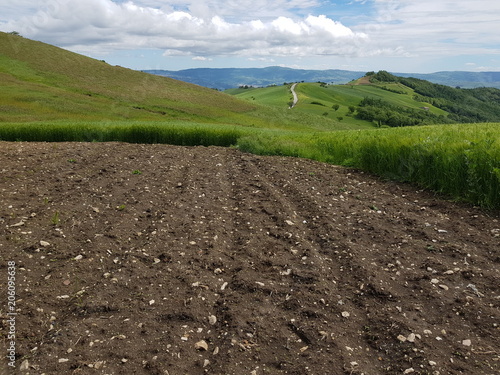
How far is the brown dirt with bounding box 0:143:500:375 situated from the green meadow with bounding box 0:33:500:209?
1175mm

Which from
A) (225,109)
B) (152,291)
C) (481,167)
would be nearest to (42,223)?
(152,291)

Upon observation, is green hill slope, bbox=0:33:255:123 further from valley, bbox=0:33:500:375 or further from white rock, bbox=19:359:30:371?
white rock, bbox=19:359:30:371

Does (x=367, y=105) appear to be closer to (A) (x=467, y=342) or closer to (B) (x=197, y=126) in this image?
(B) (x=197, y=126)

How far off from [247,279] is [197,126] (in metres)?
18.5

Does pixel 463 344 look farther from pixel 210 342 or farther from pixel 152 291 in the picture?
pixel 152 291

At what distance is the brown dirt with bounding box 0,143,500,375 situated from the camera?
448 cm

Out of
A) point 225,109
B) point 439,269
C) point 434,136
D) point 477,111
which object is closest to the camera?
point 439,269

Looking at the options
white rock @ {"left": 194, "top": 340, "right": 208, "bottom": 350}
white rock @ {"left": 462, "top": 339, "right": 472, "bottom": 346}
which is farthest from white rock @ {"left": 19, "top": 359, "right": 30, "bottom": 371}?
white rock @ {"left": 462, "top": 339, "right": 472, "bottom": 346}

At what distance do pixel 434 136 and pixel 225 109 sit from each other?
39.0 m

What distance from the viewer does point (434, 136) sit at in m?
12.2

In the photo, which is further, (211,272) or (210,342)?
(211,272)

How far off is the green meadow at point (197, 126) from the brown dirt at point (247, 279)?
1.18 m

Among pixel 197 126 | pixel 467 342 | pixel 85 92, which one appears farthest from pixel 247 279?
pixel 85 92

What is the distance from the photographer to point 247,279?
238 inches
